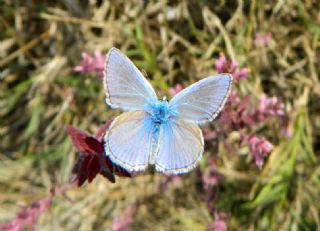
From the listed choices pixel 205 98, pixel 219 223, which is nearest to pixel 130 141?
pixel 205 98

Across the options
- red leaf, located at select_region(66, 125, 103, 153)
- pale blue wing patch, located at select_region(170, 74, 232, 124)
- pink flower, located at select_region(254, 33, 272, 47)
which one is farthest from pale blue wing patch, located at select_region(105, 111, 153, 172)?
pink flower, located at select_region(254, 33, 272, 47)

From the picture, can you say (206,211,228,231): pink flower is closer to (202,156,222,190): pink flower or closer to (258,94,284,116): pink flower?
(202,156,222,190): pink flower

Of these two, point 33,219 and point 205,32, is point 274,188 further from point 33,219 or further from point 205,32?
point 33,219

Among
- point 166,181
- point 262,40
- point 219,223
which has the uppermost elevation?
point 262,40

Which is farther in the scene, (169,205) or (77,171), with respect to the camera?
(169,205)

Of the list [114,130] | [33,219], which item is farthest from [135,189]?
[114,130]

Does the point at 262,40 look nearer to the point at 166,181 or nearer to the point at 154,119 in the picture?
the point at 166,181

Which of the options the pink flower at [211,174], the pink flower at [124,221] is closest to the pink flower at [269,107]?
the pink flower at [211,174]

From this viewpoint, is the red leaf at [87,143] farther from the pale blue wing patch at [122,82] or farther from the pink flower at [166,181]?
the pink flower at [166,181]
